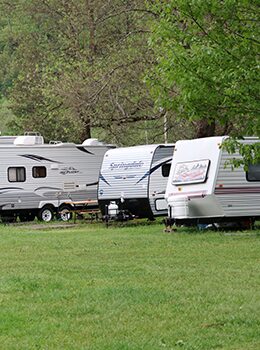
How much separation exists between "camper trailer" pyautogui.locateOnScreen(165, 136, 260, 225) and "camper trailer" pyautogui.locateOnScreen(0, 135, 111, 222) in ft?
29.1

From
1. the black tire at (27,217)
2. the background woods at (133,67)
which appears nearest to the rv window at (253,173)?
the background woods at (133,67)

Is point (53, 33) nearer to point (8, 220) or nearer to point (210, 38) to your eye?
point (8, 220)

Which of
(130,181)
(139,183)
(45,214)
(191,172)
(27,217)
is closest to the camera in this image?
(191,172)

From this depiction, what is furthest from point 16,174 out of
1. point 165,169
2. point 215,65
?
point 215,65

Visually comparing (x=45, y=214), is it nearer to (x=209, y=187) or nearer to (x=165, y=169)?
(x=165, y=169)

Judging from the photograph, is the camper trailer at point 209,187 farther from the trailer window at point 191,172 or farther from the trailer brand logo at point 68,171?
the trailer brand logo at point 68,171

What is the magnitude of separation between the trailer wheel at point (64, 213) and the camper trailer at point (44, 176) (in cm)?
1

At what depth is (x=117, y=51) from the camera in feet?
98.4

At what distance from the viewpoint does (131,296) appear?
10930 millimetres

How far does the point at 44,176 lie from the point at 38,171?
0.29 meters

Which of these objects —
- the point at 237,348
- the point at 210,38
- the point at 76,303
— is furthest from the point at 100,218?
the point at 237,348

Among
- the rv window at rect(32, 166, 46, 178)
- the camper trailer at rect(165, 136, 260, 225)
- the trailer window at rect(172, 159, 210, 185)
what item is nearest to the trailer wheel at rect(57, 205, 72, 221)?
the rv window at rect(32, 166, 46, 178)

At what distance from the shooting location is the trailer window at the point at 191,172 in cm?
2264

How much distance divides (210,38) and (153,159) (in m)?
13.6
